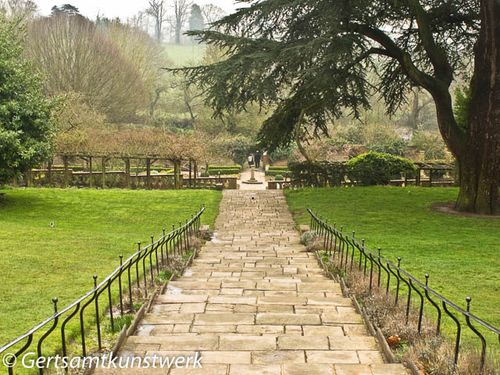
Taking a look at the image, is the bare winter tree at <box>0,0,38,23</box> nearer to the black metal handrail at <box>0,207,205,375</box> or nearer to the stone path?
the black metal handrail at <box>0,207,205,375</box>

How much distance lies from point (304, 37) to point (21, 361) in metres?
13.1

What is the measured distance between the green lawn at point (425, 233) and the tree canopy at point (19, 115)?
343 inches

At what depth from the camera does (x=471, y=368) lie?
11.2 feet

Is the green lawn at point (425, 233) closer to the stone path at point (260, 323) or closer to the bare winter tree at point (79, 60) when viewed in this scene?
the stone path at point (260, 323)

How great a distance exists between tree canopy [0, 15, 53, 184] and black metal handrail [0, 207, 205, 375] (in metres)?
6.46

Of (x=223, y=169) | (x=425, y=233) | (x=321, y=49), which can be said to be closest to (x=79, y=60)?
(x=223, y=169)

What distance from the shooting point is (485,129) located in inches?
564

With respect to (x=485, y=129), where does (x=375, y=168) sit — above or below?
below

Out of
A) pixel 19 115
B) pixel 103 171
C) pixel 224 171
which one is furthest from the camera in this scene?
pixel 224 171

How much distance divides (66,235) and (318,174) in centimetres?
1298

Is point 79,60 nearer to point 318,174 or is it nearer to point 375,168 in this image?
point 318,174

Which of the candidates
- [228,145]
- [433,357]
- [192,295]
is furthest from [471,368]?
[228,145]

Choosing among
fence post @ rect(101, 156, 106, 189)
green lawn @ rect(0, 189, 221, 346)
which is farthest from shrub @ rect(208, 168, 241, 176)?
green lawn @ rect(0, 189, 221, 346)

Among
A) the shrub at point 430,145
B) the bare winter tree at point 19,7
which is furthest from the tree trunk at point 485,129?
the bare winter tree at point 19,7
